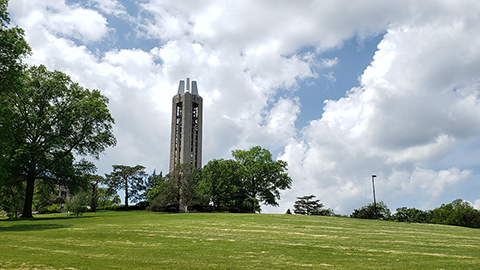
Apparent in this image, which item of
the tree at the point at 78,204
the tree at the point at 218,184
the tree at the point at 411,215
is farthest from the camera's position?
the tree at the point at 411,215

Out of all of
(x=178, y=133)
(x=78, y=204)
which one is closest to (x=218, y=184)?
(x=78, y=204)

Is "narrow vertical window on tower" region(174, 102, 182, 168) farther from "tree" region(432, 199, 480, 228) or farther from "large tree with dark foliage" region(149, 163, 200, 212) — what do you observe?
"tree" region(432, 199, 480, 228)

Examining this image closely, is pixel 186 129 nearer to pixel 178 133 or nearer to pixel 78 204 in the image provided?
pixel 178 133

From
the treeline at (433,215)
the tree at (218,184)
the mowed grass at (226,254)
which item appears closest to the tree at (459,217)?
the treeline at (433,215)

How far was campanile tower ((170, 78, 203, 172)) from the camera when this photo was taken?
106m

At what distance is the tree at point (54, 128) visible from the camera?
34.1 metres

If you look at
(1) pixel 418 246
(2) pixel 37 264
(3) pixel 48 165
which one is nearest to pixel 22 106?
(3) pixel 48 165

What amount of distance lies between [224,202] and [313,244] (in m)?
38.0

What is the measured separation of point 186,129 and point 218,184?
197 ft

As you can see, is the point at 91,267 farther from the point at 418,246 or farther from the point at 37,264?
the point at 418,246

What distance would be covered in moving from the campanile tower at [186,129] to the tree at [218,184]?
54165 millimetres

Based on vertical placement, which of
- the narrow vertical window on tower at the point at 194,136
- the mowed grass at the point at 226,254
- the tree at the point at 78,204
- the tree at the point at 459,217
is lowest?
the tree at the point at 459,217

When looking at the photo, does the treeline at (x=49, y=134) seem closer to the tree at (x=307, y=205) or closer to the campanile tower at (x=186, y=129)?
the tree at (x=307, y=205)

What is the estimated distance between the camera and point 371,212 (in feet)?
155
